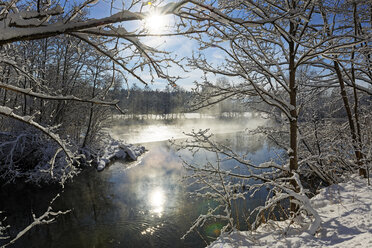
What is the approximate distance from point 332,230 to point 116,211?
7460mm

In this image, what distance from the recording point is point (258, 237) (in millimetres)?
3420

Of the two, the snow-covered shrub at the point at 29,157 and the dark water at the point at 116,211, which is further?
the snow-covered shrub at the point at 29,157

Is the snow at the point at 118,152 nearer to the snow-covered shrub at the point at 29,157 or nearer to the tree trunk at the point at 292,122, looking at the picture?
the snow-covered shrub at the point at 29,157

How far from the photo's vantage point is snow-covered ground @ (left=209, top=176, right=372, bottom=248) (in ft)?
8.96

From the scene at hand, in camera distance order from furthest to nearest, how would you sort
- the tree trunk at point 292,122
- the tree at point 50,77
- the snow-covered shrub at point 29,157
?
the snow-covered shrub at point 29,157 → the tree trunk at point 292,122 → the tree at point 50,77

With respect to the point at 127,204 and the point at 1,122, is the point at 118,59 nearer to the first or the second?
the point at 127,204

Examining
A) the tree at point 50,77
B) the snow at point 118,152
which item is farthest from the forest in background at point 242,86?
the snow at point 118,152

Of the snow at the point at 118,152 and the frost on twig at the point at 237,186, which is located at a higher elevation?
the frost on twig at the point at 237,186

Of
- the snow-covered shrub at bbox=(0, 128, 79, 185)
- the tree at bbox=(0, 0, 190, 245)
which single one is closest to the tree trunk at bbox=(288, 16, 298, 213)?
the tree at bbox=(0, 0, 190, 245)

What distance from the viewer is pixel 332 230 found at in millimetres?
2998

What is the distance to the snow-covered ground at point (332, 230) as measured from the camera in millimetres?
2730

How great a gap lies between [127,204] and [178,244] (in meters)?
3.48

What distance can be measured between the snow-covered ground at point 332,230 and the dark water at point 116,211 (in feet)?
4.75

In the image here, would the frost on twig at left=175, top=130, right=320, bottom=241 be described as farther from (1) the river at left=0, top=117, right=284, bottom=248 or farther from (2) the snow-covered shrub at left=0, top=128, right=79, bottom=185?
(2) the snow-covered shrub at left=0, top=128, right=79, bottom=185
